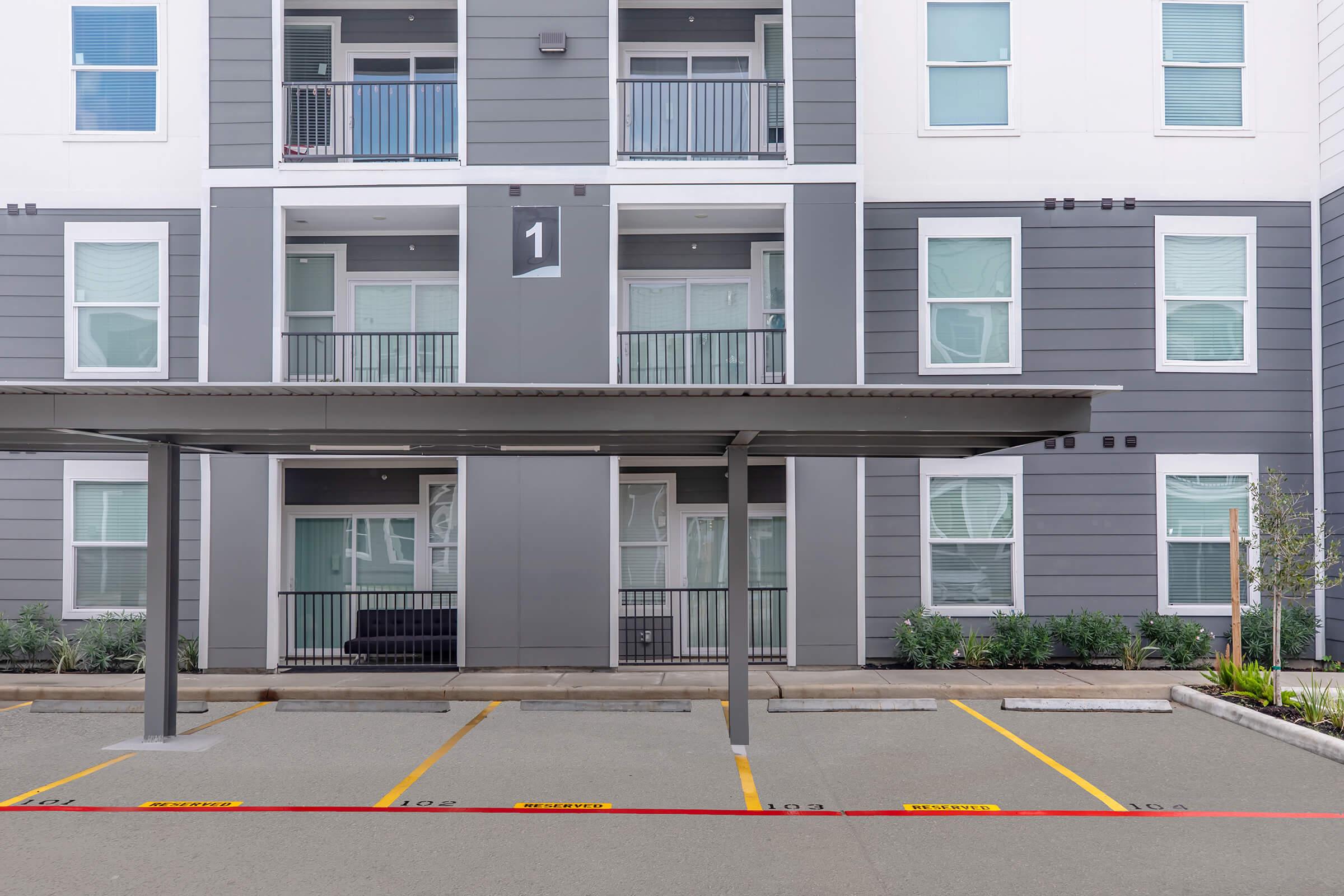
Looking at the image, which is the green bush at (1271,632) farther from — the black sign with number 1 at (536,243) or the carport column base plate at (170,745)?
the carport column base plate at (170,745)

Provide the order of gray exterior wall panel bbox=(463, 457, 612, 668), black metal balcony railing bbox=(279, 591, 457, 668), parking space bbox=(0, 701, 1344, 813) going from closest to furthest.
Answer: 1. parking space bbox=(0, 701, 1344, 813)
2. gray exterior wall panel bbox=(463, 457, 612, 668)
3. black metal balcony railing bbox=(279, 591, 457, 668)

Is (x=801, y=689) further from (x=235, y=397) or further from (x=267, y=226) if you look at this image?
(x=267, y=226)

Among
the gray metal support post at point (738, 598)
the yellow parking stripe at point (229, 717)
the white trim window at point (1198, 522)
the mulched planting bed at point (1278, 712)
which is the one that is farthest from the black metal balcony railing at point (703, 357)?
the mulched planting bed at point (1278, 712)

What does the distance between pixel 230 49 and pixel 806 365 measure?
8.71m

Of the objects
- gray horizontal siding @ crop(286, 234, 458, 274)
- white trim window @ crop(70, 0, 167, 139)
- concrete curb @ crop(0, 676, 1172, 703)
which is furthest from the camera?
gray horizontal siding @ crop(286, 234, 458, 274)

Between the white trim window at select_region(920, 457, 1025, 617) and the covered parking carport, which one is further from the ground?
the covered parking carport

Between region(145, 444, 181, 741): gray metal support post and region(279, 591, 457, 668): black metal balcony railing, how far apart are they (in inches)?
130

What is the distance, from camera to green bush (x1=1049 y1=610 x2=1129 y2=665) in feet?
38.7


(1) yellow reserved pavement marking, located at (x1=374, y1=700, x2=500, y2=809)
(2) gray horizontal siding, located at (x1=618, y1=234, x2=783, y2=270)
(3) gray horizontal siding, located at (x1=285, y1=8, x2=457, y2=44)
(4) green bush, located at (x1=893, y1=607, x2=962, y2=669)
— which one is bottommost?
(1) yellow reserved pavement marking, located at (x1=374, y1=700, x2=500, y2=809)

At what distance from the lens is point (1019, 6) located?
12.5 metres

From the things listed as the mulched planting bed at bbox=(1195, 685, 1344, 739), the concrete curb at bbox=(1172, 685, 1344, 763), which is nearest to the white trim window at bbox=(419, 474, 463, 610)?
the concrete curb at bbox=(1172, 685, 1344, 763)

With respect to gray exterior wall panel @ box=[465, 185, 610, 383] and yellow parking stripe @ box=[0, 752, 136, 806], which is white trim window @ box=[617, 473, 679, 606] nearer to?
gray exterior wall panel @ box=[465, 185, 610, 383]

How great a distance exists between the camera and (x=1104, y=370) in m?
12.4

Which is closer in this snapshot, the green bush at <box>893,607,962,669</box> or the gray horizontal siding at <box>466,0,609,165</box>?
the green bush at <box>893,607,962,669</box>
